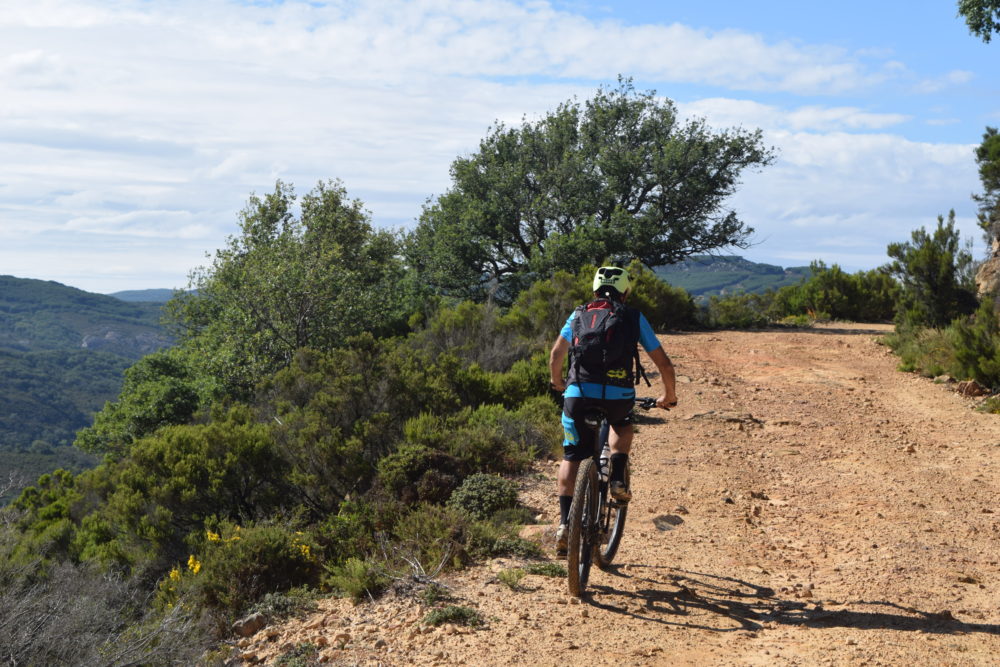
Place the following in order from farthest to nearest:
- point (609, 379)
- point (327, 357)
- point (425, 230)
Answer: point (425, 230), point (327, 357), point (609, 379)

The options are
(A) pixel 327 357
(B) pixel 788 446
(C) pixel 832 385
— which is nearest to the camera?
(B) pixel 788 446

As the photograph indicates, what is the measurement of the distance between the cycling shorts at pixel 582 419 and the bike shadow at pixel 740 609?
0.90 meters

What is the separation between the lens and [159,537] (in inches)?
330

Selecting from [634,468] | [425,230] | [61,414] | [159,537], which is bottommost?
[61,414]

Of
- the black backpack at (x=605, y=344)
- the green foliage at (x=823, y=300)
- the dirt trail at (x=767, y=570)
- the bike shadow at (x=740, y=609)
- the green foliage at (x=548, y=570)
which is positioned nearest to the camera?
the dirt trail at (x=767, y=570)

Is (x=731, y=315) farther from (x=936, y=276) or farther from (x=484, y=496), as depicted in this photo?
(x=484, y=496)

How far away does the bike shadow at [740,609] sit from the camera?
4543 mm

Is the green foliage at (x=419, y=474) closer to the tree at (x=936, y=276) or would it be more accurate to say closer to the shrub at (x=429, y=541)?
the shrub at (x=429, y=541)

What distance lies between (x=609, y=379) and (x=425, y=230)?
26.3 meters

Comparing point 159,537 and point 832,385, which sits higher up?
point 832,385

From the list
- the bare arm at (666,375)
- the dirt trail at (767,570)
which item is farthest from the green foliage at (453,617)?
the bare arm at (666,375)

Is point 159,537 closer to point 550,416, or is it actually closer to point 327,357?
point 327,357

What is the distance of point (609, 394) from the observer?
Answer: 15.5ft

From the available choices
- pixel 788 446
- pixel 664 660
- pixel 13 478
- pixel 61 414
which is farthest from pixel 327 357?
pixel 61 414
